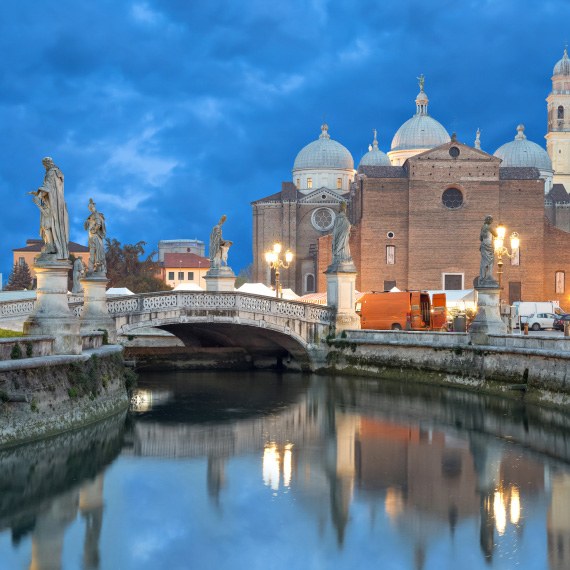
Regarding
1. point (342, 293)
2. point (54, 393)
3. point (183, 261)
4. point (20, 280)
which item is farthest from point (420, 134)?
point (54, 393)

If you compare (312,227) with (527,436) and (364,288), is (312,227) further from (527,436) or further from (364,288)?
(527,436)

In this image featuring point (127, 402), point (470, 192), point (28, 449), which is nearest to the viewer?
point (28, 449)


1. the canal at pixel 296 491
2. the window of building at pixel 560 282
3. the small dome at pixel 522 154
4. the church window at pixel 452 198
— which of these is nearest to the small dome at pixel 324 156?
the small dome at pixel 522 154

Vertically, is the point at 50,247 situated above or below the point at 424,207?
below

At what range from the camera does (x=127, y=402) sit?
23.8 metres

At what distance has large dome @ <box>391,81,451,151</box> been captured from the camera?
85.2 meters

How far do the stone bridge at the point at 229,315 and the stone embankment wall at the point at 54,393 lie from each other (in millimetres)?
9703

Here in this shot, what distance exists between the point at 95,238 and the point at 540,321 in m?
28.7

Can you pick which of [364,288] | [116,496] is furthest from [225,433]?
[364,288]

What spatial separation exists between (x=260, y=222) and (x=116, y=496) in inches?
2669

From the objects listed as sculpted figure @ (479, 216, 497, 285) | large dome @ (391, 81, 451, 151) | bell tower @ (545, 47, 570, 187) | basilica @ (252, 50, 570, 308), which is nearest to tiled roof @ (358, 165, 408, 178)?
basilica @ (252, 50, 570, 308)

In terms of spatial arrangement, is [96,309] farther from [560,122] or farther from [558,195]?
[560,122]

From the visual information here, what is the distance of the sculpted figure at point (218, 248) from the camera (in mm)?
36781

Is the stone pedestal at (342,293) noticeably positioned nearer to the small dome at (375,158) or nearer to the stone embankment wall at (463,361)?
the stone embankment wall at (463,361)
